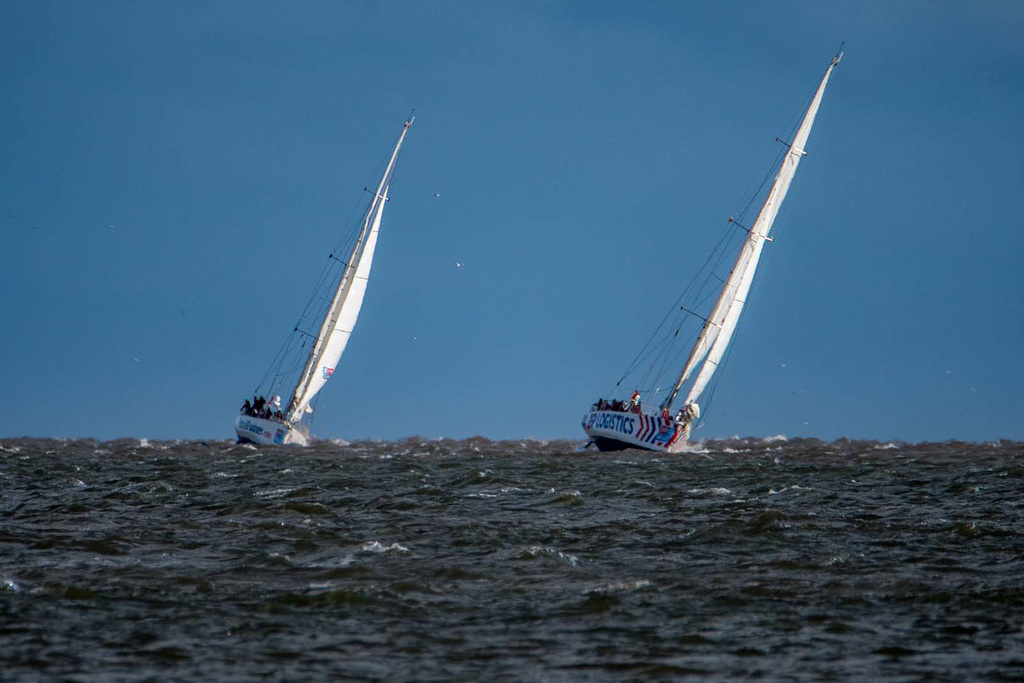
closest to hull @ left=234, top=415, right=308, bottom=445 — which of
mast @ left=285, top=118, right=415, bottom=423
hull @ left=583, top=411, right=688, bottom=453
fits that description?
mast @ left=285, top=118, right=415, bottom=423

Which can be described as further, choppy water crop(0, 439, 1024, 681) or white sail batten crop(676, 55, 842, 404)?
white sail batten crop(676, 55, 842, 404)

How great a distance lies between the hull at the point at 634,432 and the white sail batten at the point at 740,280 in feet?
9.63

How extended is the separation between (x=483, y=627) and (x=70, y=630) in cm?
422

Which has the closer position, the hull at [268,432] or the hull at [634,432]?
the hull at [634,432]

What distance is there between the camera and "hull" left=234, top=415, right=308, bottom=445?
191 ft

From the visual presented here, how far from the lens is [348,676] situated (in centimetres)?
927

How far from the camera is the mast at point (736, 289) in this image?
5266cm

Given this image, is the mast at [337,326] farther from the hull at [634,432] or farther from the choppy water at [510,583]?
the choppy water at [510,583]

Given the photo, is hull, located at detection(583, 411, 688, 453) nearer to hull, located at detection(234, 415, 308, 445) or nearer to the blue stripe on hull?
the blue stripe on hull

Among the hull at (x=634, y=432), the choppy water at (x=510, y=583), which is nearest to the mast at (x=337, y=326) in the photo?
the hull at (x=634, y=432)

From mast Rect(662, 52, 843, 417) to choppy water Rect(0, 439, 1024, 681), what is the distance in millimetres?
26391

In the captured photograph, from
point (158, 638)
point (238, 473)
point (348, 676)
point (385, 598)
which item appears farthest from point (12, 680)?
point (238, 473)

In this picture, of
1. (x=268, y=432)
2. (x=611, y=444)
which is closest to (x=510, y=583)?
(x=611, y=444)

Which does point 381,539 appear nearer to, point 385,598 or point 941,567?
point 385,598
